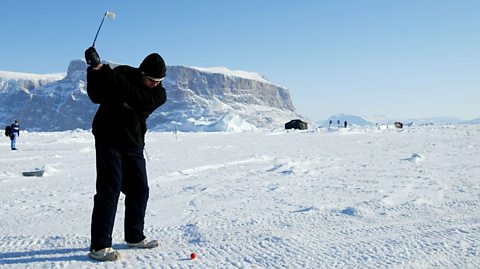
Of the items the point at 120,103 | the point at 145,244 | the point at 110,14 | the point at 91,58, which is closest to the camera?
the point at 91,58

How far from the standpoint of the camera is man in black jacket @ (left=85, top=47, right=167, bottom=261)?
2961 mm

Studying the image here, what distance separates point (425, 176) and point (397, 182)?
3.17 feet

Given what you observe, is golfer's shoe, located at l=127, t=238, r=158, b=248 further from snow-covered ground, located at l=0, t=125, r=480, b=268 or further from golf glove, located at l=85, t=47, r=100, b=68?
golf glove, located at l=85, t=47, r=100, b=68

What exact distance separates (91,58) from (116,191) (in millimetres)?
1005

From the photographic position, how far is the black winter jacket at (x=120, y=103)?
2959 mm

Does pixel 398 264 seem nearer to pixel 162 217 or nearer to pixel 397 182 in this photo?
pixel 162 217

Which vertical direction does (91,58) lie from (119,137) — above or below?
above

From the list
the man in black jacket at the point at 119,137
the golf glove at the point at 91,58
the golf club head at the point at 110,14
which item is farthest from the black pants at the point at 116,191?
the golf club head at the point at 110,14

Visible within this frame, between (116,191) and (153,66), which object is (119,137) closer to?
(116,191)

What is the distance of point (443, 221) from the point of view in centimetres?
395

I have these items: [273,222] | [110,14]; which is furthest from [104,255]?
[110,14]

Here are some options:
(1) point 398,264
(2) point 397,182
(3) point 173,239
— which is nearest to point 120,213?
(3) point 173,239

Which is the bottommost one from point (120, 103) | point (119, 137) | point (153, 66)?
point (119, 137)

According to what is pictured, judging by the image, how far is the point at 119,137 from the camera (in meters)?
3.12
